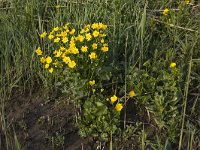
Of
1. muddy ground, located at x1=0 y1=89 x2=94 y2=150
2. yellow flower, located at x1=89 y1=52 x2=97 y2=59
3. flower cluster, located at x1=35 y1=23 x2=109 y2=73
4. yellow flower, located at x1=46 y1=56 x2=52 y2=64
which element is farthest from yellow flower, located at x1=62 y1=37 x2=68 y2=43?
muddy ground, located at x1=0 y1=89 x2=94 y2=150

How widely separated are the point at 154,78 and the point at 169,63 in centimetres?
34

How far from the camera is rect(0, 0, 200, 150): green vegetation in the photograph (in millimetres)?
2408

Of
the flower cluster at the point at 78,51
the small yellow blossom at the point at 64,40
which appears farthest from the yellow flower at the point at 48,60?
the small yellow blossom at the point at 64,40

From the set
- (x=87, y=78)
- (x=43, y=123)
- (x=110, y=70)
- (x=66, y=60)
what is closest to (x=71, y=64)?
(x=66, y=60)

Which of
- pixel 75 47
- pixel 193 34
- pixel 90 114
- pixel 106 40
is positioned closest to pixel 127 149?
pixel 90 114

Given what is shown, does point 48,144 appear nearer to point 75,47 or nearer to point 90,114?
point 90,114

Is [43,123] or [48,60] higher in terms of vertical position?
[48,60]

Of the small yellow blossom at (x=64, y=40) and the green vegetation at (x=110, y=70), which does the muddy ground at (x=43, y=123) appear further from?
the small yellow blossom at (x=64, y=40)

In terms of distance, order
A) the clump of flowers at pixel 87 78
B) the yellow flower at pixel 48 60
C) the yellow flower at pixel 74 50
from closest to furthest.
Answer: the clump of flowers at pixel 87 78 < the yellow flower at pixel 74 50 < the yellow flower at pixel 48 60

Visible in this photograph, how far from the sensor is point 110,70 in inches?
103

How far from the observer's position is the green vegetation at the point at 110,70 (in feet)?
7.90

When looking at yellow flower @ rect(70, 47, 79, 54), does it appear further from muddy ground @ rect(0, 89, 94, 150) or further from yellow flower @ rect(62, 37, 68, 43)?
muddy ground @ rect(0, 89, 94, 150)

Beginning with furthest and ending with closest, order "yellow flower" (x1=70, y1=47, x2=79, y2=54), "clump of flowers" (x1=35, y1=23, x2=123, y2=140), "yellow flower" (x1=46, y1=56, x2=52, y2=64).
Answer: "yellow flower" (x1=46, y1=56, x2=52, y2=64) → "yellow flower" (x1=70, y1=47, x2=79, y2=54) → "clump of flowers" (x1=35, y1=23, x2=123, y2=140)

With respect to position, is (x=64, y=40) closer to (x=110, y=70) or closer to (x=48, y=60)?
(x=48, y=60)
